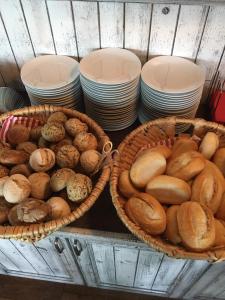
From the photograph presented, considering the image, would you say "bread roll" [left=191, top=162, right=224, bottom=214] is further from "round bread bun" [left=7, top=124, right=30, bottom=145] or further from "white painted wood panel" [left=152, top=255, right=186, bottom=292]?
"round bread bun" [left=7, top=124, right=30, bottom=145]

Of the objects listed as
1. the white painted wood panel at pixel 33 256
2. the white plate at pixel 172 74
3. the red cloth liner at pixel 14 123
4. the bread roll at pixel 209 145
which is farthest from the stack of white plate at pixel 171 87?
the white painted wood panel at pixel 33 256

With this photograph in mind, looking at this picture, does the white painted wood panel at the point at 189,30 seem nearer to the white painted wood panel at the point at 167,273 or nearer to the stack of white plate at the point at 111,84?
the stack of white plate at the point at 111,84

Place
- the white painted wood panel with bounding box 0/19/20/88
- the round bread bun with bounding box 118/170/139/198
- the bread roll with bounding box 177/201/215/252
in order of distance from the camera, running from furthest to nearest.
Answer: the white painted wood panel with bounding box 0/19/20/88, the round bread bun with bounding box 118/170/139/198, the bread roll with bounding box 177/201/215/252

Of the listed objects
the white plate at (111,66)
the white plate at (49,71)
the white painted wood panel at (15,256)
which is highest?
the white plate at (111,66)

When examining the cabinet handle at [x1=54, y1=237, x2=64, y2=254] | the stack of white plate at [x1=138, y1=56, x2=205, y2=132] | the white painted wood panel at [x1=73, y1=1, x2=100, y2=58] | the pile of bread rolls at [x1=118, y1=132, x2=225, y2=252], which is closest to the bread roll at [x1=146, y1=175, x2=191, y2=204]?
the pile of bread rolls at [x1=118, y1=132, x2=225, y2=252]

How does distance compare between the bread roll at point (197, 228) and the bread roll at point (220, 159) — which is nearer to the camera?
the bread roll at point (197, 228)

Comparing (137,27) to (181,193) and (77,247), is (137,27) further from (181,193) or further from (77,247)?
(77,247)

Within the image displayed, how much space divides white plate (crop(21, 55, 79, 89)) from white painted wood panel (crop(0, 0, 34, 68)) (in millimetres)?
52

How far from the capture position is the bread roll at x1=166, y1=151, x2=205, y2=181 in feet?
2.12

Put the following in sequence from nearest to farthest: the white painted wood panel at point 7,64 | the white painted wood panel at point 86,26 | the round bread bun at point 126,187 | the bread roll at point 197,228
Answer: the bread roll at point 197,228
the round bread bun at point 126,187
the white painted wood panel at point 86,26
the white painted wood panel at point 7,64

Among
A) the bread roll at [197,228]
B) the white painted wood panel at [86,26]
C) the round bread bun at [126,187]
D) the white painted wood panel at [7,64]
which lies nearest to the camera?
the bread roll at [197,228]

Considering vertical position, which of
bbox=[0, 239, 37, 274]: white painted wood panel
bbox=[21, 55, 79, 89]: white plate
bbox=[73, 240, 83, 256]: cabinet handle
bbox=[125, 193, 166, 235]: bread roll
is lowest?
bbox=[0, 239, 37, 274]: white painted wood panel

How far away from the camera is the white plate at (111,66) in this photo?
80cm

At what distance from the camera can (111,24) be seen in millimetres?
800
